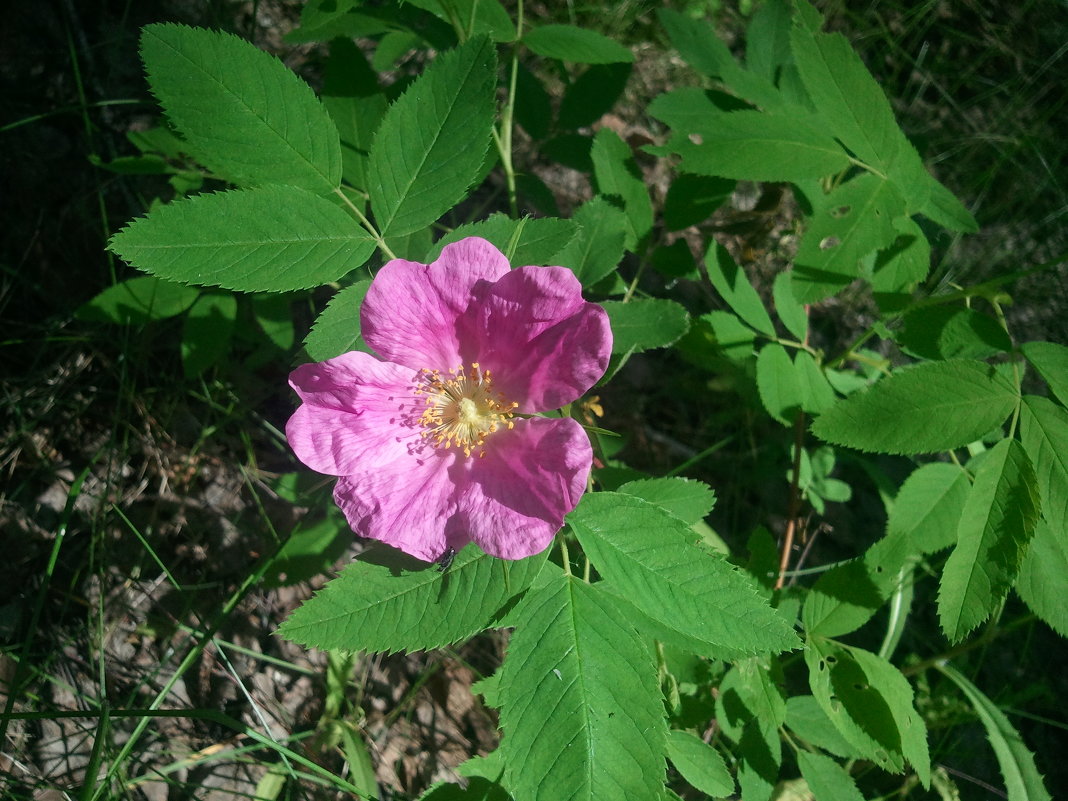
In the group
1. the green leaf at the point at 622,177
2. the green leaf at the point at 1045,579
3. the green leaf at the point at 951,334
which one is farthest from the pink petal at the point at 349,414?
the green leaf at the point at 1045,579

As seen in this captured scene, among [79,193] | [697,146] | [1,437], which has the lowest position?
[1,437]

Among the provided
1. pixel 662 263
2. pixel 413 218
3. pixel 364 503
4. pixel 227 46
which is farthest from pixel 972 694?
pixel 227 46

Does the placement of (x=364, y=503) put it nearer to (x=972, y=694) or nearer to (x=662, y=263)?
(x=662, y=263)

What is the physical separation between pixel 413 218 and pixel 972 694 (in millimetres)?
2332

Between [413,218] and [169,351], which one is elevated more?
[413,218]

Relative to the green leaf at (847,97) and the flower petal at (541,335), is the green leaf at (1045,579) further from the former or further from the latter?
the flower petal at (541,335)

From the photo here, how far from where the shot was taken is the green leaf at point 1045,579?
1682 mm

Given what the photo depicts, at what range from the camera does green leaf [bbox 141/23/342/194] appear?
147cm

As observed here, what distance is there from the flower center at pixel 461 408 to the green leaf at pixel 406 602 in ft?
0.95

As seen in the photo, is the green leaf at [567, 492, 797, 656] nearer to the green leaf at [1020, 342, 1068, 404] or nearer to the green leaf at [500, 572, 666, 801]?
the green leaf at [500, 572, 666, 801]

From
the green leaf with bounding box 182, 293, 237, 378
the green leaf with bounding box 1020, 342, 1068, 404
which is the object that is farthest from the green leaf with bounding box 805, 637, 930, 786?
the green leaf with bounding box 182, 293, 237, 378

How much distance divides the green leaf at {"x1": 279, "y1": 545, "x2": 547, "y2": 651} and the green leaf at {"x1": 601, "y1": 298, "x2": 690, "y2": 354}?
58 cm

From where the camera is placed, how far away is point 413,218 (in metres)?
1.59

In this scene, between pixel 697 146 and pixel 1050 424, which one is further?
pixel 697 146
